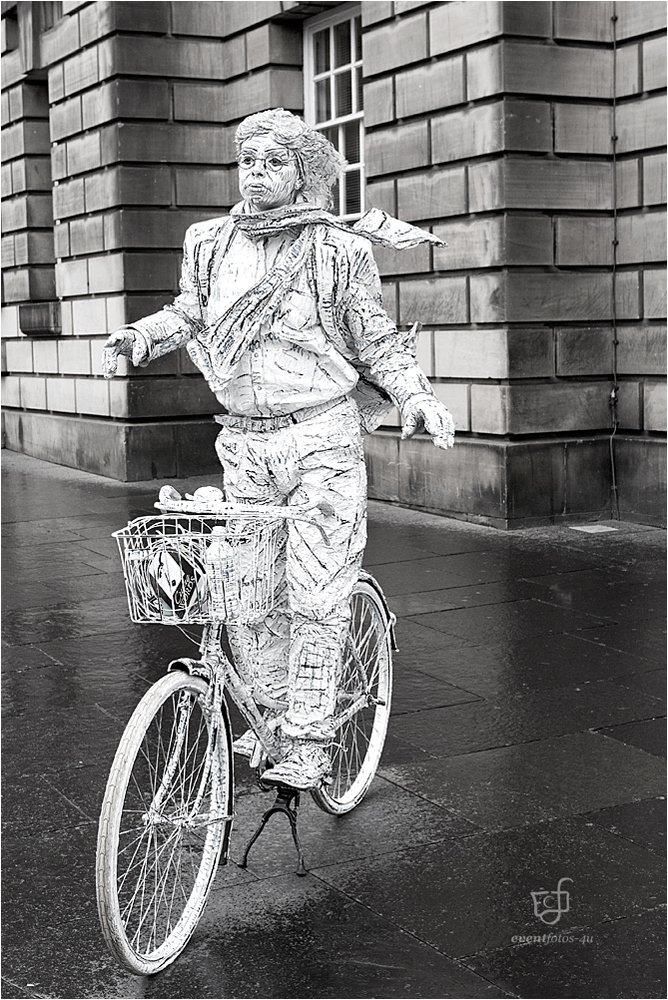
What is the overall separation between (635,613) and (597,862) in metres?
3.34

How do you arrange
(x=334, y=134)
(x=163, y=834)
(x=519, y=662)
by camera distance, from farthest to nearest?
1. (x=334, y=134)
2. (x=519, y=662)
3. (x=163, y=834)

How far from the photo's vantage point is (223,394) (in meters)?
3.99

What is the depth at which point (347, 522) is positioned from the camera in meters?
4.06

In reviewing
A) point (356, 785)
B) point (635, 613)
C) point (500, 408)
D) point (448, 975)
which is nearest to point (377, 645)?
point (356, 785)

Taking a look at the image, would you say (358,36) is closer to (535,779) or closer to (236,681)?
(535,779)

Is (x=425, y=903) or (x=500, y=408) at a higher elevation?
(x=500, y=408)

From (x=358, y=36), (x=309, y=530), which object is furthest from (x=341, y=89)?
(x=309, y=530)

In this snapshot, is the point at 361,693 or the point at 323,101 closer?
the point at 361,693

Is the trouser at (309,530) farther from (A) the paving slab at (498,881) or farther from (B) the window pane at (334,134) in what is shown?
(B) the window pane at (334,134)

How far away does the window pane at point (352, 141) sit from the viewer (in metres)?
12.4

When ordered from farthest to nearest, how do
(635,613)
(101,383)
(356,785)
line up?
(101,383) < (635,613) < (356,785)

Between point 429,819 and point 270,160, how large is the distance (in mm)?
2055

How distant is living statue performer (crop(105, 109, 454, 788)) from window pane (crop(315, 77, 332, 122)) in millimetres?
9334

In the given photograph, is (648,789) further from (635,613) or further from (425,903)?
(635,613)
